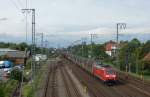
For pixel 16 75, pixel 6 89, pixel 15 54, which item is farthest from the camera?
pixel 15 54

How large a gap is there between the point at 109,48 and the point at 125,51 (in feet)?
213

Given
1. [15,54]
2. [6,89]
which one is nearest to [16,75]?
[6,89]

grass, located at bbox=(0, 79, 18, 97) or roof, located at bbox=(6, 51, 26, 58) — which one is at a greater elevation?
roof, located at bbox=(6, 51, 26, 58)

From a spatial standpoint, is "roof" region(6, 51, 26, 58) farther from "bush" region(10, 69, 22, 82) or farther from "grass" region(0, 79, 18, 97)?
"grass" region(0, 79, 18, 97)

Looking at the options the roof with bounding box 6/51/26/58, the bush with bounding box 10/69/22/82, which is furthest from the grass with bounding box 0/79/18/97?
the roof with bounding box 6/51/26/58

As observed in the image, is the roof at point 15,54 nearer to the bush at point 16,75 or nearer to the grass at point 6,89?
the bush at point 16,75

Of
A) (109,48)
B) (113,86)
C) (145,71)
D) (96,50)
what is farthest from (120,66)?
(109,48)

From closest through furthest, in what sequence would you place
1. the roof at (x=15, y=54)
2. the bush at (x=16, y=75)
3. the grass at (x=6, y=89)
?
the grass at (x=6, y=89), the bush at (x=16, y=75), the roof at (x=15, y=54)

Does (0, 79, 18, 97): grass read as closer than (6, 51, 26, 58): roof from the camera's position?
Yes

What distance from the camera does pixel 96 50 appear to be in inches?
5221

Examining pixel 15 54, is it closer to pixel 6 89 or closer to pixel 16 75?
pixel 16 75

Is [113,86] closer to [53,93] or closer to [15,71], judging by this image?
[53,93]

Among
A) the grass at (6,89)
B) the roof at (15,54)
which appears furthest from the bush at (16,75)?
the roof at (15,54)

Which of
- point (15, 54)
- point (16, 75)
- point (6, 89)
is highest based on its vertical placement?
point (15, 54)
